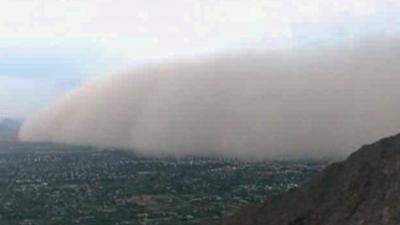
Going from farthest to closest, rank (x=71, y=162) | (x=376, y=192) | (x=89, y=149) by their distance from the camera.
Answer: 1. (x=89, y=149)
2. (x=71, y=162)
3. (x=376, y=192)

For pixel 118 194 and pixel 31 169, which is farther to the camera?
pixel 31 169

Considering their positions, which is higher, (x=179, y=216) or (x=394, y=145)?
(x=394, y=145)

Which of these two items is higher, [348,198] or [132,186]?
[348,198]

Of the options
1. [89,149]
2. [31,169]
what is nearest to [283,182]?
[31,169]

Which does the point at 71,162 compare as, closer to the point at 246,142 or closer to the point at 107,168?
the point at 107,168

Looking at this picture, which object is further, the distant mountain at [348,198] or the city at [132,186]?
the city at [132,186]

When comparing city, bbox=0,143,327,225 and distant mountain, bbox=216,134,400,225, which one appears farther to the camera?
city, bbox=0,143,327,225

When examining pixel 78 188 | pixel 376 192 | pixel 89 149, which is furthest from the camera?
pixel 89 149

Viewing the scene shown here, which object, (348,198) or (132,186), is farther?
(132,186)
